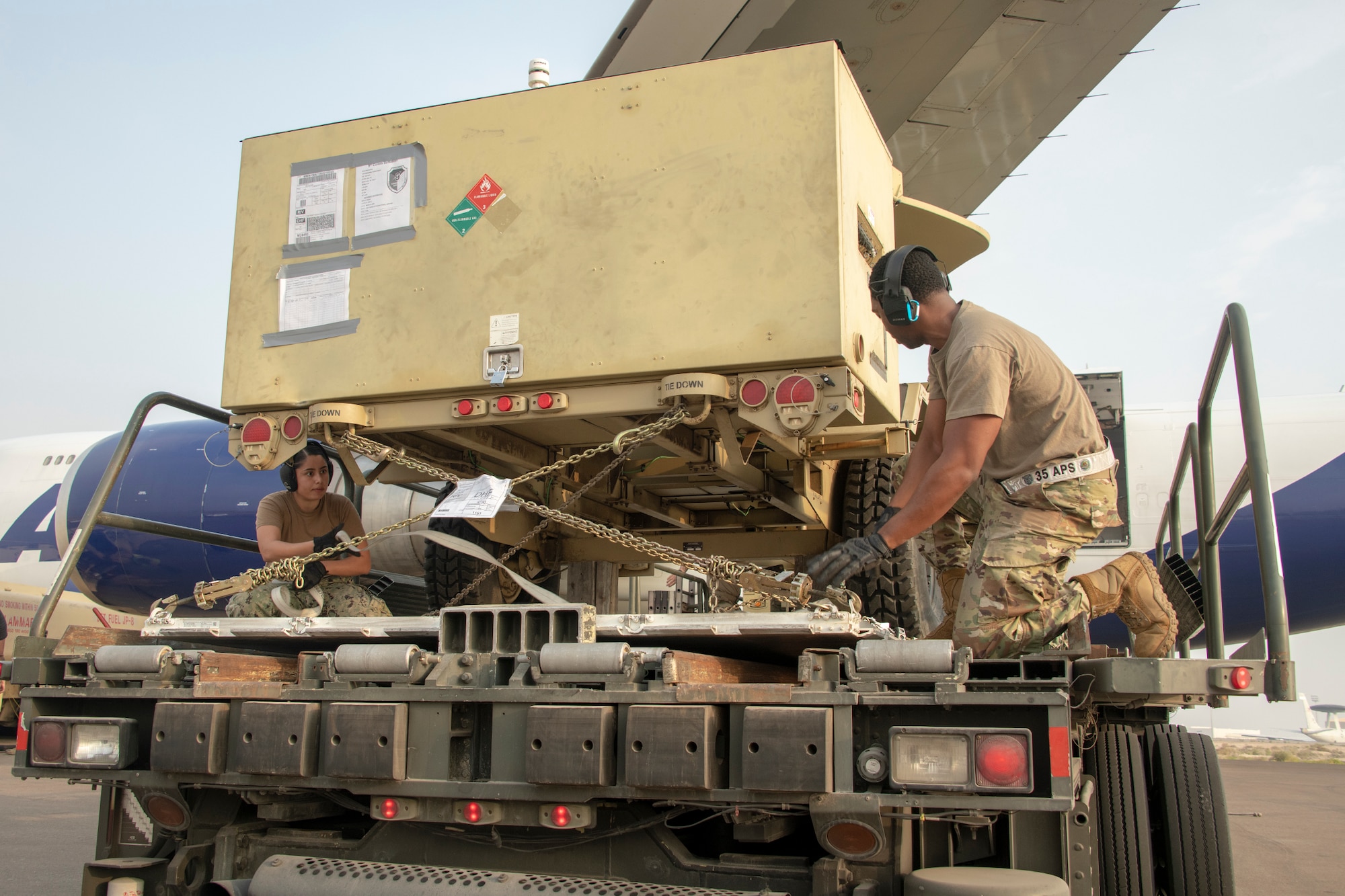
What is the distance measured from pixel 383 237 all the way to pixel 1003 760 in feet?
9.49

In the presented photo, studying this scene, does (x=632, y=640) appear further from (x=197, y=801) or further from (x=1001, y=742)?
(x=197, y=801)

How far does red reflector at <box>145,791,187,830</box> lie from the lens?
3008 mm

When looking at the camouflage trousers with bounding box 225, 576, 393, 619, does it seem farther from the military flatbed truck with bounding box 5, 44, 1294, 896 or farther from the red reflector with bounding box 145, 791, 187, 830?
the red reflector with bounding box 145, 791, 187, 830

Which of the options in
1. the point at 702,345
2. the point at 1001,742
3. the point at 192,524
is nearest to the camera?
the point at 1001,742

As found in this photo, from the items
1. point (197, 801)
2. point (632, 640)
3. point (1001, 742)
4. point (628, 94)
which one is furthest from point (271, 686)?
point (628, 94)

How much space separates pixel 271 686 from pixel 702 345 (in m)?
1.70

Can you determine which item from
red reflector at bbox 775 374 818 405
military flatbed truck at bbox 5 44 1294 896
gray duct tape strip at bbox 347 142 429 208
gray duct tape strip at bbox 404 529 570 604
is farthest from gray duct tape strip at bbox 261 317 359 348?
red reflector at bbox 775 374 818 405

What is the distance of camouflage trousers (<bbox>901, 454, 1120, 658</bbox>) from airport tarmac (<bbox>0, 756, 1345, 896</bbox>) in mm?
3685

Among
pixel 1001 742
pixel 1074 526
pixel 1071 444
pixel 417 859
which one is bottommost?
pixel 417 859

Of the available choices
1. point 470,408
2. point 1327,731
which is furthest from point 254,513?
point 1327,731

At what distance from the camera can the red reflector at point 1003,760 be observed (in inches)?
87.8

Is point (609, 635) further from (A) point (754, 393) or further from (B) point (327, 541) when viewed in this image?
(B) point (327, 541)

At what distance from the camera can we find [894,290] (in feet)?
11.0

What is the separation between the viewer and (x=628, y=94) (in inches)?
149
